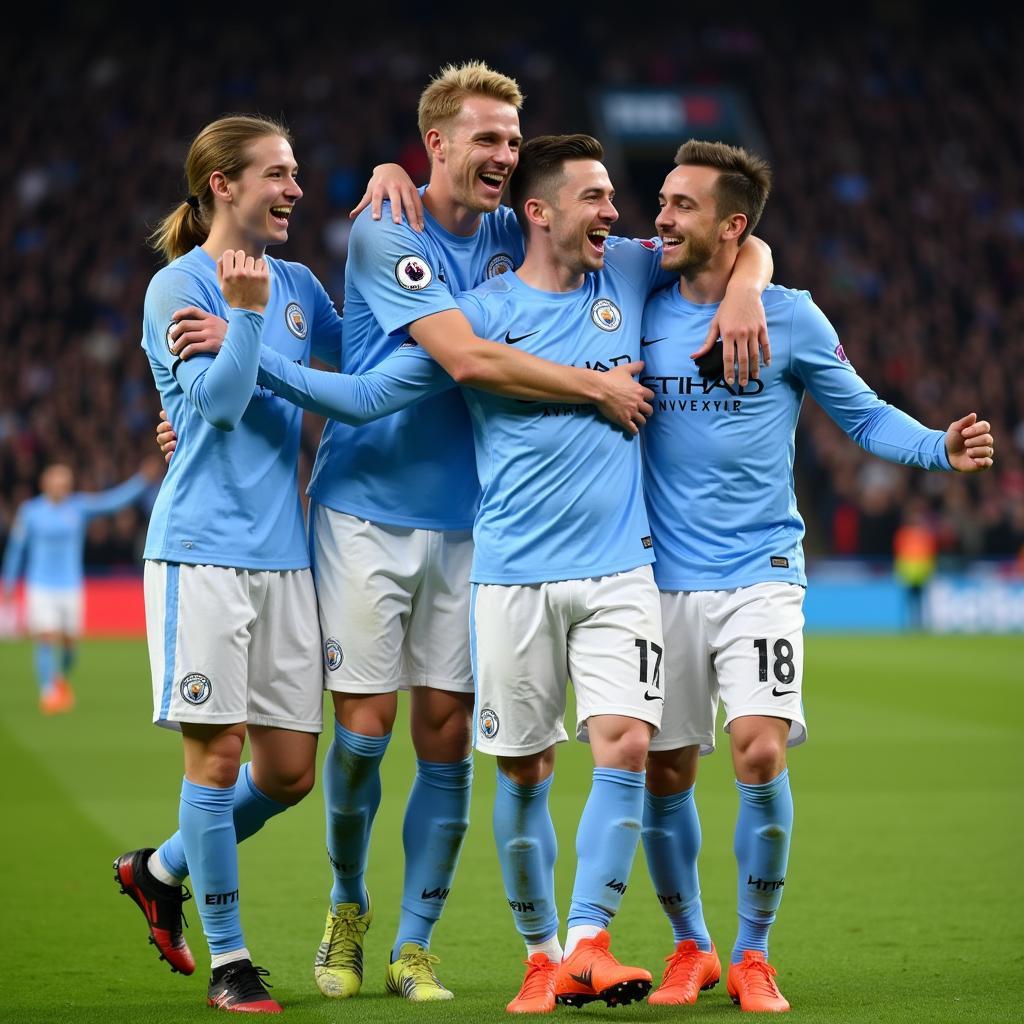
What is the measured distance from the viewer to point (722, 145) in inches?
190

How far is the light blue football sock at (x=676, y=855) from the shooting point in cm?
479

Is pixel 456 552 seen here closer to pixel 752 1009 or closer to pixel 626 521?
pixel 626 521

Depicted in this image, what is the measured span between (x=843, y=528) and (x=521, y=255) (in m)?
18.7

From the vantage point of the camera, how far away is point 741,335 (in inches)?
179

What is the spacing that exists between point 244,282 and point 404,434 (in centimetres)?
72

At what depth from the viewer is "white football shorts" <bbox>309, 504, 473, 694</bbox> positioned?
4.76m

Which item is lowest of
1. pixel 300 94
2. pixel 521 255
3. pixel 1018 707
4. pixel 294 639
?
pixel 1018 707

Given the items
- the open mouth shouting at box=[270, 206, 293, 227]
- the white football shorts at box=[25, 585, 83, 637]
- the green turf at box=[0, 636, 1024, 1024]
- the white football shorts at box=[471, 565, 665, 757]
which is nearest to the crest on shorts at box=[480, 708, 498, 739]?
the white football shorts at box=[471, 565, 665, 757]

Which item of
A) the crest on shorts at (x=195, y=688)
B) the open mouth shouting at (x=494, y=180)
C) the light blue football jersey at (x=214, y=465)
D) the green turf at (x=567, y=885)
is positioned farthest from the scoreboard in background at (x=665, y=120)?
the crest on shorts at (x=195, y=688)

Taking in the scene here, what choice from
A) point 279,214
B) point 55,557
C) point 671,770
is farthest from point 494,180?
point 55,557

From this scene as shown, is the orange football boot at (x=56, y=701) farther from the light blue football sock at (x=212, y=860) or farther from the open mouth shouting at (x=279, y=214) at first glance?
the open mouth shouting at (x=279, y=214)

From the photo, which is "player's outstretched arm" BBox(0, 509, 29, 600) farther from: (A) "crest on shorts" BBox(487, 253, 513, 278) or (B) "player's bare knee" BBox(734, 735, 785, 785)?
(B) "player's bare knee" BBox(734, 735, 785, 785)

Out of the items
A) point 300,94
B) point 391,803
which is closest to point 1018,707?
point 391,803

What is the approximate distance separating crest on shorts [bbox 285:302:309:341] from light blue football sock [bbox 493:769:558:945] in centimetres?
148
